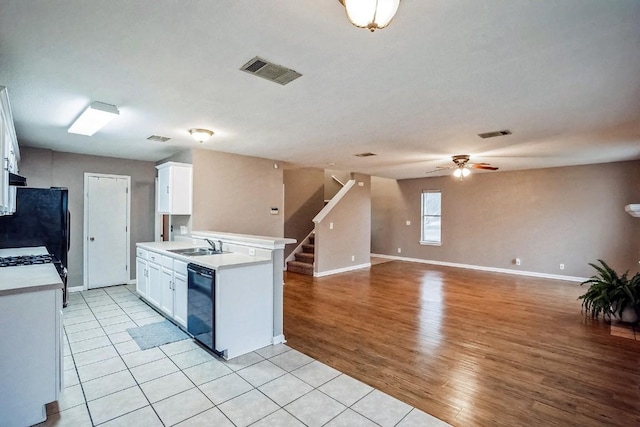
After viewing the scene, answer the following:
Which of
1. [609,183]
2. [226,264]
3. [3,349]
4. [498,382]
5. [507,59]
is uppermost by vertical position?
[507,59]

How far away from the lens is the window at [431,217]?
875cm

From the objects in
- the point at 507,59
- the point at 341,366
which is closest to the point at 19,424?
the point at 341,366

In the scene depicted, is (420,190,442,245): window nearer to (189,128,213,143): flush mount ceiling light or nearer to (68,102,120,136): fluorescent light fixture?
(189,128,213,143): flush mount ceiling light

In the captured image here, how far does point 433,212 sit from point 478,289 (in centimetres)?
335

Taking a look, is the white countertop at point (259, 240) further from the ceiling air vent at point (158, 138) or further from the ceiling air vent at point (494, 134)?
the ceiling air vent at point (494, 134)

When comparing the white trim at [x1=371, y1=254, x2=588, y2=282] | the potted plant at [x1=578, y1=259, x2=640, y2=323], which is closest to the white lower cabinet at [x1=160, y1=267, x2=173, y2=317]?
the potted plant at [x1=578, y1=259, x2=640, y2=323]

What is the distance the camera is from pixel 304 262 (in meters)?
7.60

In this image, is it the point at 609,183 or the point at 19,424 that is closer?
the point at 19,424

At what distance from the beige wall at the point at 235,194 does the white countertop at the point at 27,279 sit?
7.99 feet

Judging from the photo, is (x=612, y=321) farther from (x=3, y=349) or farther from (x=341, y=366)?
(x=3, y=349)

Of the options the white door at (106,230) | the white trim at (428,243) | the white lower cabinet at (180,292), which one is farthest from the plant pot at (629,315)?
the white door at (106,230)

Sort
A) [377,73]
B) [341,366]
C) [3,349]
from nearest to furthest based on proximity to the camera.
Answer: [3,349]
[377,73]
[341,366]

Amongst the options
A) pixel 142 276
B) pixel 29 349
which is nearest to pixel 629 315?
pixel 29 349

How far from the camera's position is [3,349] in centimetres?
191
